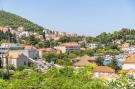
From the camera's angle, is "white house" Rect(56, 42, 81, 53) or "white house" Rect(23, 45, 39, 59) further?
"white house" Rect(56, 42, 81, 53)

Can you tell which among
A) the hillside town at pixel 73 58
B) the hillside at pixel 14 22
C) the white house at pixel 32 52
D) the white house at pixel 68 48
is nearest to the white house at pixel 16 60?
the hillside town at pixel 73 58

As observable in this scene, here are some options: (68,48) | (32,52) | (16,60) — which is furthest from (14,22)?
(16,60)

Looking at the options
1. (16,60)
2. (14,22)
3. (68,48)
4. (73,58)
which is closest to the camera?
(16,60)

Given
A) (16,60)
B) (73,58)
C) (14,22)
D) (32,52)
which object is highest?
(14,22)

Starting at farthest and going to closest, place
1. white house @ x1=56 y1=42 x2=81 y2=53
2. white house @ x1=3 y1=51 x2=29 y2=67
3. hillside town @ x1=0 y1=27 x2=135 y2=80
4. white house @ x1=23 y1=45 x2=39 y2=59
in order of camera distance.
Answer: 1. white house @ x1=56 y1=42 x2=81 y2=53
2. white house @ x1=23 y1=45 x2=39 y2=59
3. white house @ x1=3 y1=51 x2=29 y2=67
4. hillside town @ x1=0 y1=27 x2=135 y2=80

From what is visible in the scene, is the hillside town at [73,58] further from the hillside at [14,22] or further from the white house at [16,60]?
the hillside at [14,22]

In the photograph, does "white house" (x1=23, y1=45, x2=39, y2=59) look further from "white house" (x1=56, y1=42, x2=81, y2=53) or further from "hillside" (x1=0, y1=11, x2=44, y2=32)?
"hillside" (x1=0, y1=11, x2=44, y2=32)

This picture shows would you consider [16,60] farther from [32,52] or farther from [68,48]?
[68,48]

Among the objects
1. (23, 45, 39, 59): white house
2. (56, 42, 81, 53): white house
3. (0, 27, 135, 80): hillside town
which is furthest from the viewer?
(56, 42, 81, 53): white house

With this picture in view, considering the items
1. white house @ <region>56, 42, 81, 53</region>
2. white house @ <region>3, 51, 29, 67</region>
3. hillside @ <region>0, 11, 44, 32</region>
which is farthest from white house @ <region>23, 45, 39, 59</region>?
hillside @ <region>0, 11, 44, 32</region>

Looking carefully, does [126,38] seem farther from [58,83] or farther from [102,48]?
[58,83]

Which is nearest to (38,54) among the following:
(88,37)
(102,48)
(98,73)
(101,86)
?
(102,48)
